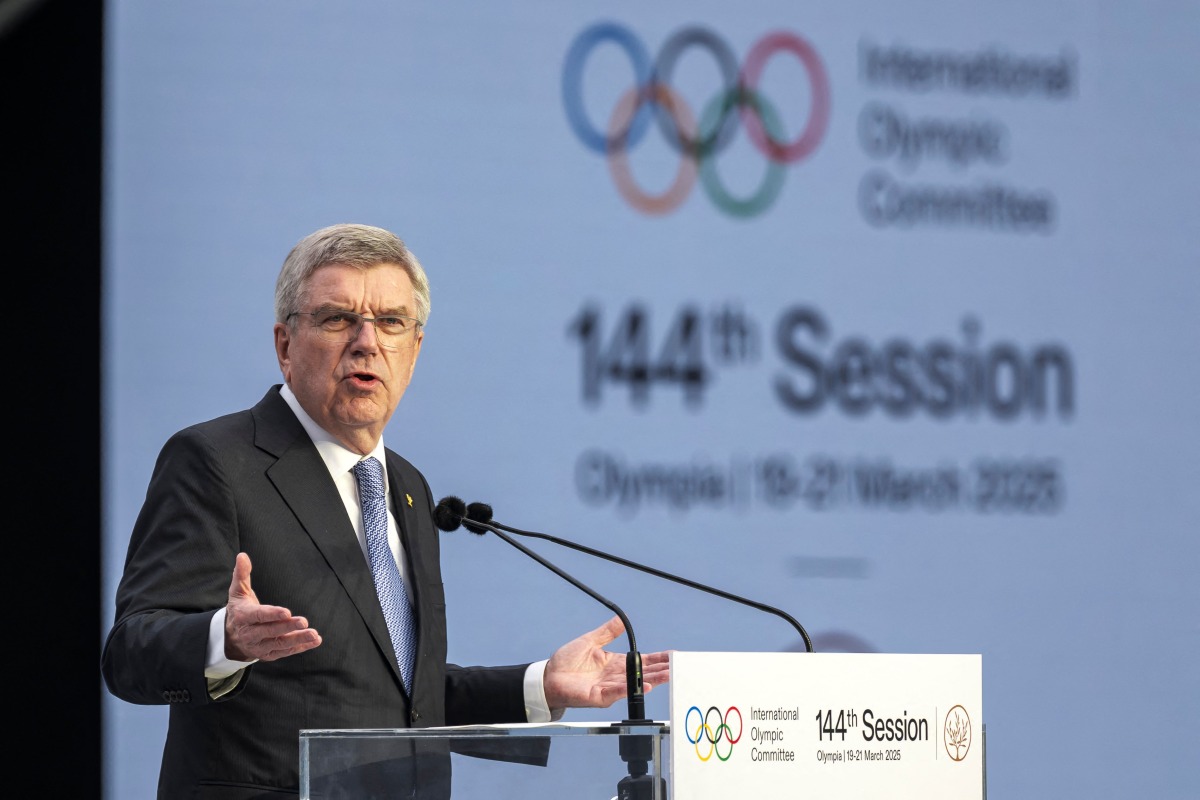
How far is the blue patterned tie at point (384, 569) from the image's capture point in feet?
8.04

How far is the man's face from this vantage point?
2.55 metres

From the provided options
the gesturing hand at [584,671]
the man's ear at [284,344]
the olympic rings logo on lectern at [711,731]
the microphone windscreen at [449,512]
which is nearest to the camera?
the olympic rings logo on lectern at [711,731]

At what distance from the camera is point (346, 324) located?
2.58 meters

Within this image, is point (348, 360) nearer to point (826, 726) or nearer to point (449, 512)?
point (449, 512)

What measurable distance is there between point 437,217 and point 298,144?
0.38 metres

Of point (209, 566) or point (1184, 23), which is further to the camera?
Result: point (1184, 23)

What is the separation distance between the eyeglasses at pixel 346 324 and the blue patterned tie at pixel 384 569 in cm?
21

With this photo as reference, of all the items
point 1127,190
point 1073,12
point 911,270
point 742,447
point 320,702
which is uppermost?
point 1073,12

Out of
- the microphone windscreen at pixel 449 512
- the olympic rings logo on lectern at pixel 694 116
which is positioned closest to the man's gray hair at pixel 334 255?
the microphone windscreen at pixel 449 512

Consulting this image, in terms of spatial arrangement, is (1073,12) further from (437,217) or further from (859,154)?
(437,217)

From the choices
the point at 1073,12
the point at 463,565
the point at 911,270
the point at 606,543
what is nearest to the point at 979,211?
the point at 911,270

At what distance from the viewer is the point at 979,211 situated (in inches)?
172
